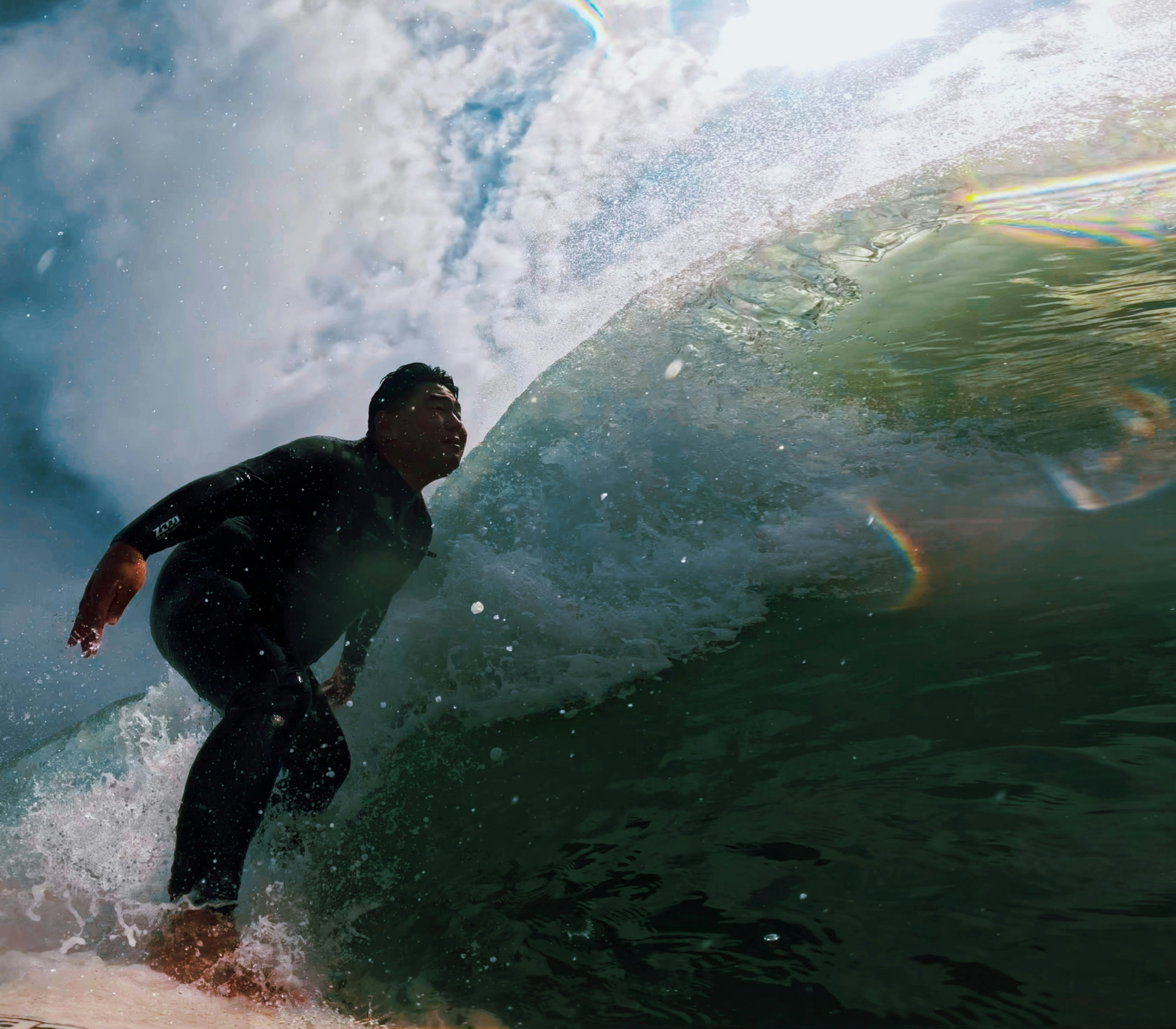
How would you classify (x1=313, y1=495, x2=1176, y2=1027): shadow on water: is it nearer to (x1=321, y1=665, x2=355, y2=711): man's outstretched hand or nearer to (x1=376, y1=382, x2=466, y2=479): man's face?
(x1=321, y1=665, x2=355, y2=711): man's outstretched hand

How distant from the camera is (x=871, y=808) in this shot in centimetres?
157

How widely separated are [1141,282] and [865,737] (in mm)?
3424

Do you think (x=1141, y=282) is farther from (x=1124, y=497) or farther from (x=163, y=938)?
(x=163, y=938)

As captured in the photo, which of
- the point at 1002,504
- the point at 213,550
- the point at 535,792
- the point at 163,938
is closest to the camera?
the point at 163,938

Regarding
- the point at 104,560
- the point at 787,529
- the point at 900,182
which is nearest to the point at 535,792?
the point at 104,560

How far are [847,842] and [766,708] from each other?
74 centimetres

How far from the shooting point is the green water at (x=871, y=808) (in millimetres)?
1197

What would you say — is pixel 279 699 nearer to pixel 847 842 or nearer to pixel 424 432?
pixel 424 432

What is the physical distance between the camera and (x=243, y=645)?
1642mm

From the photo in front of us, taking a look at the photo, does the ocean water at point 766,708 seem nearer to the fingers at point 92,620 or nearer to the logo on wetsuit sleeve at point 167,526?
the fingers at point 92,620

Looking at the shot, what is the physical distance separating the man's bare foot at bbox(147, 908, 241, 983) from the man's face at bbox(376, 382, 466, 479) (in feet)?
3.84

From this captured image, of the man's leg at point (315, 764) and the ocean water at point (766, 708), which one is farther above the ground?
the man's leg at point (315, 764)

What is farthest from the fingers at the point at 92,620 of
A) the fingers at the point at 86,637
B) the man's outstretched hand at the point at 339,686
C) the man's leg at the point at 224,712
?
the man's outstretched hand at the point at 339,686

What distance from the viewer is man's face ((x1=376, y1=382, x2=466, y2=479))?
205cm
